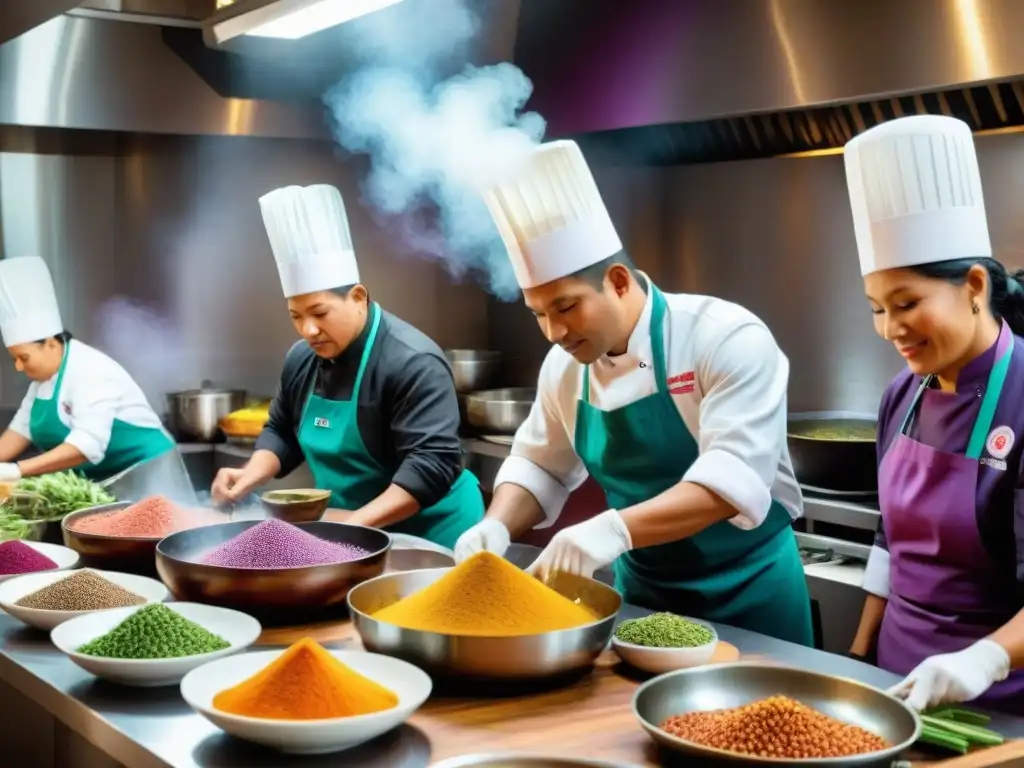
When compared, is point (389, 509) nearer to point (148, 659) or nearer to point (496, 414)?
point (148, 659)

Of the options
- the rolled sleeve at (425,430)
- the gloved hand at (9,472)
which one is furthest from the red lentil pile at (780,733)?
the gloved hand at (9,472)

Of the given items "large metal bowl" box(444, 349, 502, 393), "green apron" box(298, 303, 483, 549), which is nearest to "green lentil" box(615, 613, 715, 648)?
"green apron" box(298, 303, 483, 549)

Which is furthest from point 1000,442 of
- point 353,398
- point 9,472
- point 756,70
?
point 9,472

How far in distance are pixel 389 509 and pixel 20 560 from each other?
Answer: 2.93ft

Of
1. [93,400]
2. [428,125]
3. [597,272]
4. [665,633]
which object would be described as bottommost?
[665,633]

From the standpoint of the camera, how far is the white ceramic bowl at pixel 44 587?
2.00 metres

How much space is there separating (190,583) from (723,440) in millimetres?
1003

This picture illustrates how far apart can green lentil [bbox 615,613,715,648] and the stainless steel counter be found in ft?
0.46

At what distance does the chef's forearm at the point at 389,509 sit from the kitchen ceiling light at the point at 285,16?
1220mm

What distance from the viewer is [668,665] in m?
1.77

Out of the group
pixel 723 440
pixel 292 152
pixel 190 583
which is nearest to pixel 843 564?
pixel 723 440

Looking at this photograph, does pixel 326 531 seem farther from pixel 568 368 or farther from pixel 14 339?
pixel 14 339

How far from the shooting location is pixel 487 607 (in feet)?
5.75

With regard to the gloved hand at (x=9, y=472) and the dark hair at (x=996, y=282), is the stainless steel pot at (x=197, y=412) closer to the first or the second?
Result: the gloved hand at (x=9, y=472)
